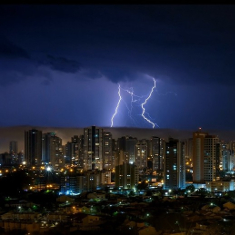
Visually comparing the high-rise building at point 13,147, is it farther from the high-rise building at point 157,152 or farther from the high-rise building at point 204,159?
the high-rise building at point 204,159

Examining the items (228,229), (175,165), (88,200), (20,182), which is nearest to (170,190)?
(175,165)

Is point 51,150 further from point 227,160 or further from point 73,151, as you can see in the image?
point 227,160

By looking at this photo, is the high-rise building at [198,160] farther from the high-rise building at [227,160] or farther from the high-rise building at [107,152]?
the high-rise building at [227,160]

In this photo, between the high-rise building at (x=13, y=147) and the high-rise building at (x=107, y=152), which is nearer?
the high-rise building at (x=107, y=152)

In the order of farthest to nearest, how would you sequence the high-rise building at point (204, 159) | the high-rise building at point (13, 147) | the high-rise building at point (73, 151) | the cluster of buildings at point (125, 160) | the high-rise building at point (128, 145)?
the high-rise building at point (13, 147) → the high-rise building at point (73, 151) → the high-rise building at point (128, 145) → the high-rise building at point (204, 159) → the cluster of buildings at point (125, 160)

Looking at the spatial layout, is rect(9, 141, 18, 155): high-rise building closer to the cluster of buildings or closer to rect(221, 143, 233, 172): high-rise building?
the cluster of buildings

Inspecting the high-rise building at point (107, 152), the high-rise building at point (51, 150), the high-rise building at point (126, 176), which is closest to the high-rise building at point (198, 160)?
the high-rise building at point (126, 176)

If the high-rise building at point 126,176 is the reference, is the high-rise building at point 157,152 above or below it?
above

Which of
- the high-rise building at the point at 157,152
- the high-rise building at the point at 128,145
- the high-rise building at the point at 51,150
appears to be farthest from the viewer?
the high-rise building at the point at 51,150
